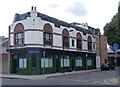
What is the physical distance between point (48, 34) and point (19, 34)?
4343 mm

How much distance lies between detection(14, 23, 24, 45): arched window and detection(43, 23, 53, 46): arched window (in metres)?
3.29

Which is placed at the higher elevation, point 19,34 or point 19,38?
point 19,34

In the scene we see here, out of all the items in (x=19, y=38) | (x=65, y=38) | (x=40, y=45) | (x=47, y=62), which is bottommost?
(x=47, y=62)

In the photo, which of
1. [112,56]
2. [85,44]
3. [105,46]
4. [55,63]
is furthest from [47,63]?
[112,56]

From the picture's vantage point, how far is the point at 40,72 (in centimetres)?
4053

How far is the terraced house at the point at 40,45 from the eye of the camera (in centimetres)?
4009

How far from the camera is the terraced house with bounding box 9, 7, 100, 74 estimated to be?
40.1 meters

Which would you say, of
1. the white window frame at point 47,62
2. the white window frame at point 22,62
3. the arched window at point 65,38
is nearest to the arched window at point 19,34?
the white window frame at point 22,62

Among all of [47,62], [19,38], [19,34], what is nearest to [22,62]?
[19,38]

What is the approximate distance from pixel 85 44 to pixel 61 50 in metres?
11.8

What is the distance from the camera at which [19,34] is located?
42.1m

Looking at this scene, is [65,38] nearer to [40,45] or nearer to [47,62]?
[47,62]

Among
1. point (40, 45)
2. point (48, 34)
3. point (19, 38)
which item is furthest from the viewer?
point (48, 34)

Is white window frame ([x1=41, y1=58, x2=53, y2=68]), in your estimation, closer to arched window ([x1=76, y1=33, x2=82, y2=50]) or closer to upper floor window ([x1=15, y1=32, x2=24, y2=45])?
upper floor window ([x1=15, y1=32, x2=24, y2=45])
